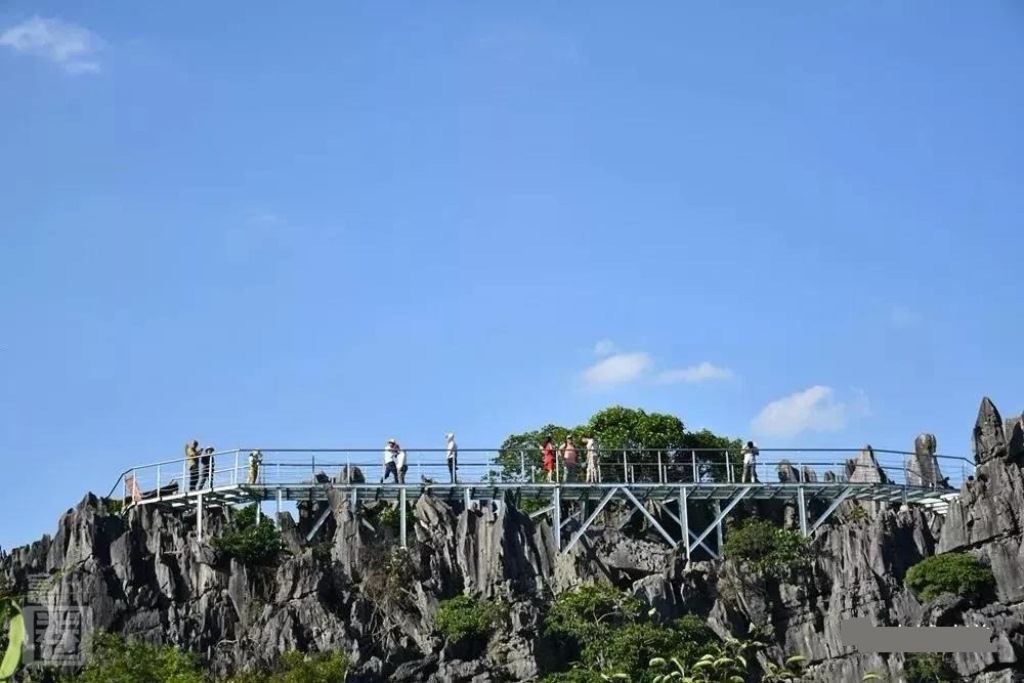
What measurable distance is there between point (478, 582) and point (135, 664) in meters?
9.64

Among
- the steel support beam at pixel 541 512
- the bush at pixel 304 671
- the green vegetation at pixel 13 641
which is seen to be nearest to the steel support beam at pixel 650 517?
the steel support beam at pixel 541 512

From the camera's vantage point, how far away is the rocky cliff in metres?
37.3

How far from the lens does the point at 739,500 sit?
148 ft

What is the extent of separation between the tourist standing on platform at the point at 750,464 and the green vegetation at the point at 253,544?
14.7 metres

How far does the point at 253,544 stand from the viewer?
133 ft

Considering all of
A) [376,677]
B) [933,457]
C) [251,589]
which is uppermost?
[933,457]

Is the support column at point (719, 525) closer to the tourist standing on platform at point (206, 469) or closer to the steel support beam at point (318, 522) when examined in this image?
the steel support beam at point (318, 522)

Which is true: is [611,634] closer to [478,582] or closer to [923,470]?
[478,582]

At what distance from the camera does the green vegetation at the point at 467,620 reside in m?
37.6

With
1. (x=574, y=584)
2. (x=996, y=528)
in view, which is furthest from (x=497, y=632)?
(x=996, y=528)

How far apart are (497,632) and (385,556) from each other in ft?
14.8

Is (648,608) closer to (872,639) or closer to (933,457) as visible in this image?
(872,639)

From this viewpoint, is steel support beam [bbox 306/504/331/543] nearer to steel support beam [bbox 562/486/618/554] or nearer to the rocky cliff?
the rocky cliff

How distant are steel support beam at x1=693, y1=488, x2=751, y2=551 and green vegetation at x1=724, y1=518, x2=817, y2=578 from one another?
102cm
